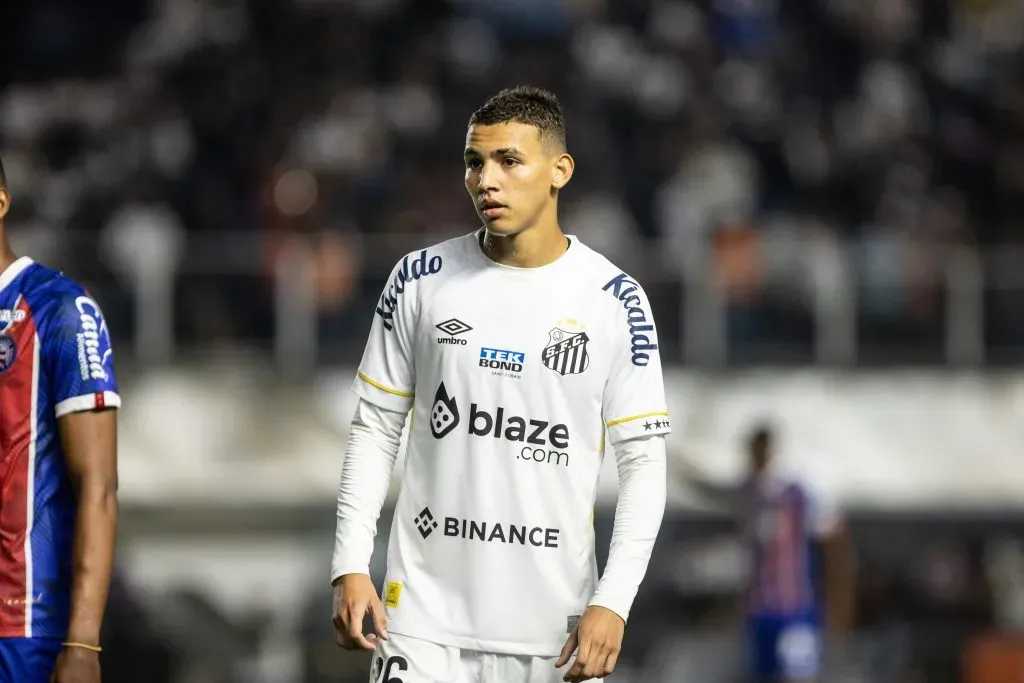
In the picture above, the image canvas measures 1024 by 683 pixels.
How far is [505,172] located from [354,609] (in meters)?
1.15

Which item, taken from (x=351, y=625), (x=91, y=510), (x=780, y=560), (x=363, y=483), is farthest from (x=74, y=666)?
(x=780, y=560)

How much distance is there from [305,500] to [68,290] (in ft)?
26.4

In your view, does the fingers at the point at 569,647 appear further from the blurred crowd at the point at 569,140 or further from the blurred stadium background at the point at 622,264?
the blurred crowd at the point at 569,140

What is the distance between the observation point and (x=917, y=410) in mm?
13203

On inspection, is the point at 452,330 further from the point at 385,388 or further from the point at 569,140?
the point at 569,140

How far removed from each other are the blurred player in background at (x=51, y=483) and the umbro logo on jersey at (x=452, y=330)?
32.8 inches

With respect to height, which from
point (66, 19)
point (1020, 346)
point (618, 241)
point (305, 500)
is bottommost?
point (305, 500)

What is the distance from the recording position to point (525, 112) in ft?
15.4

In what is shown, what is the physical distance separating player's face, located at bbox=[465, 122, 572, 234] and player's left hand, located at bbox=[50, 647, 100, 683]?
1.45m

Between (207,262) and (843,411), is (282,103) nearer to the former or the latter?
(207,262)

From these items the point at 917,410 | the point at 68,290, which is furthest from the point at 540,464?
the point at 917,410

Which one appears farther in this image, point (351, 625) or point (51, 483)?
point (51, 483)

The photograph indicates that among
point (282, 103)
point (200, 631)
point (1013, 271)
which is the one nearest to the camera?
point (200, 631)

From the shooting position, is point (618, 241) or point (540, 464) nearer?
point (540, 464)
